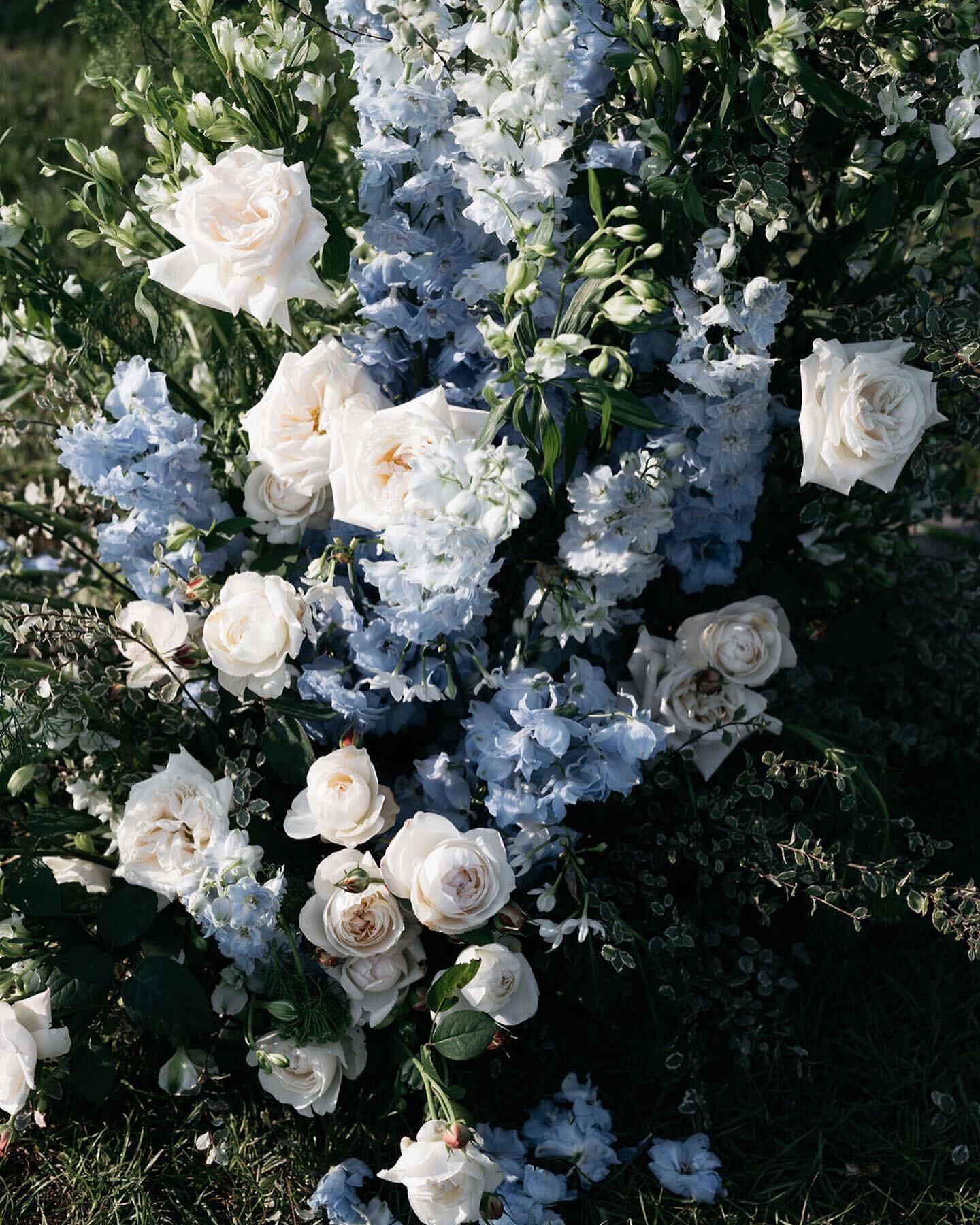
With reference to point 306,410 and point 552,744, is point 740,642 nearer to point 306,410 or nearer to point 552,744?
point 552,744

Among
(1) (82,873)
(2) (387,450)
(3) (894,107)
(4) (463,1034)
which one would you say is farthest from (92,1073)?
(3) (894,107)

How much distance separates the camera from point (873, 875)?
1.45 m

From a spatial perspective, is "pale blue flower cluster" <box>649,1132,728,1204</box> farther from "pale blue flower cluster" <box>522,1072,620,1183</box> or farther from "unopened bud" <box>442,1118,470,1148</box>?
"unopened bud" <box>442,1118,470,1148</box>

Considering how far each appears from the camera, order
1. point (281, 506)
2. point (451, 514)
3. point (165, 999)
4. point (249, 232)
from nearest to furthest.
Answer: point (451, 514) → point (249, 232) → point (165, 999) → point (281, 506)

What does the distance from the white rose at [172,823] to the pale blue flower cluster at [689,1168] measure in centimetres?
67

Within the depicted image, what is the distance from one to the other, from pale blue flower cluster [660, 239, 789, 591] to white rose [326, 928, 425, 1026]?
0.60 metres

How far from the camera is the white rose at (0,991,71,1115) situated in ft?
4.38

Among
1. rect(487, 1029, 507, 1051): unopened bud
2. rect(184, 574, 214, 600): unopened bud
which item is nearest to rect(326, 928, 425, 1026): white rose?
rect(487, 1029, 507, 1051): unopened bud

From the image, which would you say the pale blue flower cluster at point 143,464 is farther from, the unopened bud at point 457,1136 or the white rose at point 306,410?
the unopened bud at point 457,1136

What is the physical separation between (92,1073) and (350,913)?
377 mm

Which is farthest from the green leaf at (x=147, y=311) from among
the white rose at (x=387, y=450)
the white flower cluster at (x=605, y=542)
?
the white flower cluster at (x=605, y=542)

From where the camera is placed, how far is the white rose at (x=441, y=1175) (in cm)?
123

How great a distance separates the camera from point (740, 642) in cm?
155

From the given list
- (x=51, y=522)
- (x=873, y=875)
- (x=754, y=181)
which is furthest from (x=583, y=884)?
(x=51, y=522)
